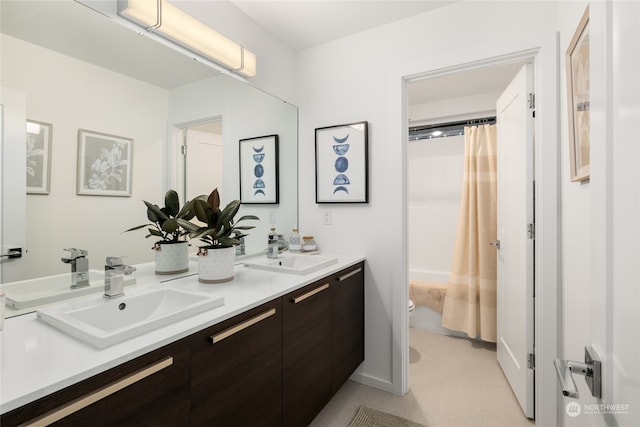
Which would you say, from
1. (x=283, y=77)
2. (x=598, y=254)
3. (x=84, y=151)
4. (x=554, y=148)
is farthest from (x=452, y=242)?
(x=84, y=151)

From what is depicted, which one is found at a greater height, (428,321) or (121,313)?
(121,313)

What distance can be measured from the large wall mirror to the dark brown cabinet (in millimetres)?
684

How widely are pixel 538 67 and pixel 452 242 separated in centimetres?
206

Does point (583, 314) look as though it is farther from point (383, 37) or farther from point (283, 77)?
point (283, 77)

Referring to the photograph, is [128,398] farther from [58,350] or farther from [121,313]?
[121,313]

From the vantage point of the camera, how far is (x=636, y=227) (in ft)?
1.40

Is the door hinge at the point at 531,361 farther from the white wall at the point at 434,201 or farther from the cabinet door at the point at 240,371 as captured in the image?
the white wall at the point at 434,201

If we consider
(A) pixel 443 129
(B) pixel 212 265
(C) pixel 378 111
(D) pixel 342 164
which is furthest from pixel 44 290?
(A) pixel 443 129

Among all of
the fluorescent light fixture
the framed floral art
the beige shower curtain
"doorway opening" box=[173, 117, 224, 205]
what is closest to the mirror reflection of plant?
the framed floral art

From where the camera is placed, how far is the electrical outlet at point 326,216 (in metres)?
2.31

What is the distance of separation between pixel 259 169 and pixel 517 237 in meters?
1.75

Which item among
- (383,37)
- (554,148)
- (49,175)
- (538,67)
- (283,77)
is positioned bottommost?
(49,175)

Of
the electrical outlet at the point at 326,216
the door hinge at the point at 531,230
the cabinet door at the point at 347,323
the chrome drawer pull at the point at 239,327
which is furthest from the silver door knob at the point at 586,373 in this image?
the electrical outlet at the point at 326,216

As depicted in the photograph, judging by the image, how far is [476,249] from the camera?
2826 mm
